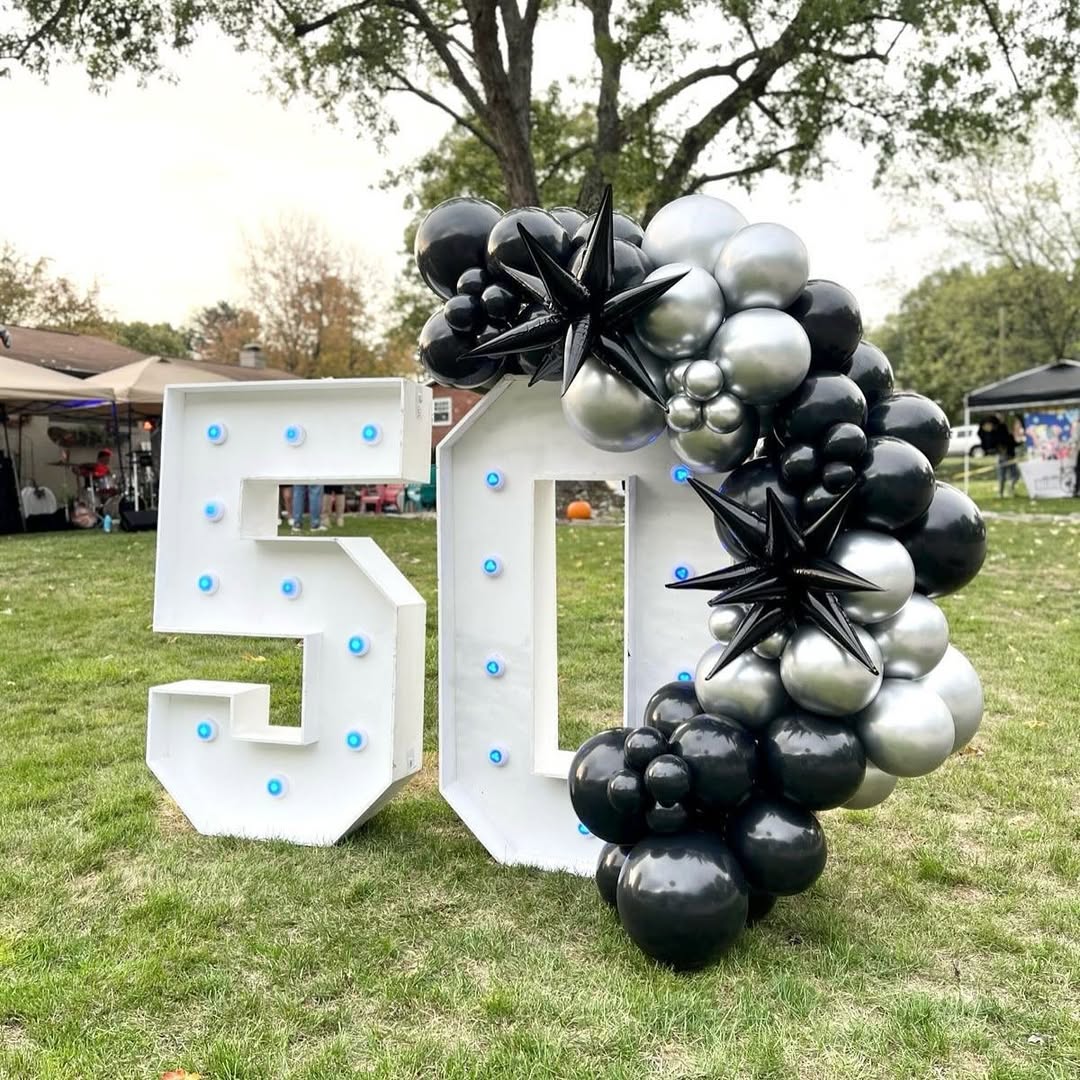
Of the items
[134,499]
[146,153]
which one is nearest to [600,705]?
[134,499]

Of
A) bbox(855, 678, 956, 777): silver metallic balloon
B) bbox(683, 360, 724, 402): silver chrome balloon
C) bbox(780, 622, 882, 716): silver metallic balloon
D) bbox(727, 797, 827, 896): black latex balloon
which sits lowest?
bbox(727, 797, 827, 896): black latex balloon

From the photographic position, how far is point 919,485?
2.24 metres

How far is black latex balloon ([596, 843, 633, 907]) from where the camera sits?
2418 mm

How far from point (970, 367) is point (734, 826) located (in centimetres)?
3544

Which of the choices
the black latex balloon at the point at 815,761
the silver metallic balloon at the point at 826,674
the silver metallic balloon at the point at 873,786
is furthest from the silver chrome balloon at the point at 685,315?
the silver metallic balloon at the point at 873,786

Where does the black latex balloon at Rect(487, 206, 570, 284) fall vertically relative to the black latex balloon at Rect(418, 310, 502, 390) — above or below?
above

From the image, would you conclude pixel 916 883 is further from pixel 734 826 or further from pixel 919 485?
pixel 919 485

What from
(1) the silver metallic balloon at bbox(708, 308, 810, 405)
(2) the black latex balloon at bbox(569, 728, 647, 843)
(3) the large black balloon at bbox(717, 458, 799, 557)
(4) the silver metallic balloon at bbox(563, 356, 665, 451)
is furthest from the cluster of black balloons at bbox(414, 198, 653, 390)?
(2) the black latex balloon at bbox(569, 728, 647, 843)

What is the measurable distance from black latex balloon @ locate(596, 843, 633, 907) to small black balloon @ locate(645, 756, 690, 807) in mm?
283

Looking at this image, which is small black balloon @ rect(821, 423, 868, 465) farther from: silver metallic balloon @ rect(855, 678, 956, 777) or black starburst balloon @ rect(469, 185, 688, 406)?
silver metallic balloon @ rect(855, 678, 956, 777)

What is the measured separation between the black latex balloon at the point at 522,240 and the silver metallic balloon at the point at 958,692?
155 centimetres

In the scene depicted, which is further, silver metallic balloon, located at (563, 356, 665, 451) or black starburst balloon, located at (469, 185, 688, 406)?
silver metallic balloon, located at (563, 356, 665, 451)

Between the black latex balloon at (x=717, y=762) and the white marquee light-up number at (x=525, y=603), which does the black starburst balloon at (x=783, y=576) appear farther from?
the white marquee light-up number at (x=525, y=603)

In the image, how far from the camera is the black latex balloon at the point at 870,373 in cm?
247
